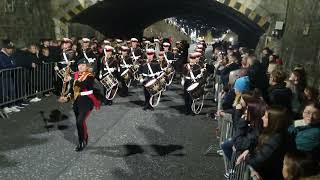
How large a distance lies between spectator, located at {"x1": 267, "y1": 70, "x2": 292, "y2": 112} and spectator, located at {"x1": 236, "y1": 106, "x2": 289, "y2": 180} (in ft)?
7.49

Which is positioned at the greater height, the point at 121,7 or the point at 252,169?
the point at 121,7

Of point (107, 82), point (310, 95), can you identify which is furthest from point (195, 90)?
point (310, 95)

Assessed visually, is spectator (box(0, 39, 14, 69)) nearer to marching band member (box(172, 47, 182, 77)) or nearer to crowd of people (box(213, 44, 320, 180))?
crowd of people (box(213, 44, 320, 180))

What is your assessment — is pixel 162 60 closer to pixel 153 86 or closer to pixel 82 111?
pixel 153 86

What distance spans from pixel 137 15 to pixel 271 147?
2518 centimetres

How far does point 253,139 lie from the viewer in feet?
16.1

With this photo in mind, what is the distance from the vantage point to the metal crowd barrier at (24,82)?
10.0 meters

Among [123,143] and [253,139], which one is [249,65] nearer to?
[123,143]

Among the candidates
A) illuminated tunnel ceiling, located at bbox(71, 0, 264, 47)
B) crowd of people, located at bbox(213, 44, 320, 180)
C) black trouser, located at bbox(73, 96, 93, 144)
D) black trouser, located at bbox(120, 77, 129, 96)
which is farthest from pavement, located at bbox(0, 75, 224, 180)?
illuminated tunnel ceiling, located at bbox(71, 0, 264, 47)

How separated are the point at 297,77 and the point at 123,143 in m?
3.78

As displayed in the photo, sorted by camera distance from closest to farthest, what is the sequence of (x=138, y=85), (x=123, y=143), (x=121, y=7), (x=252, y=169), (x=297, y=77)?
(x=252, y=169), (x=297, y=77), (x=123, y=143), (x=138, y=85), (x=121, y=7)

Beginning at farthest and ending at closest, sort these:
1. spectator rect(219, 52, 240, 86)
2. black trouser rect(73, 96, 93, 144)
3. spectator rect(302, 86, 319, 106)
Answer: spectator rect(219, 52, 240, 86)
black trouser rect(73, 96, 93, 144)
spectator rect(302, 86, 319, 106)

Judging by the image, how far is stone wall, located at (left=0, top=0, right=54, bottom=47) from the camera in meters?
14.1

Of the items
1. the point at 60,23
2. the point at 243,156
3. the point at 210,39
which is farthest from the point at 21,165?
the point at 210,39
